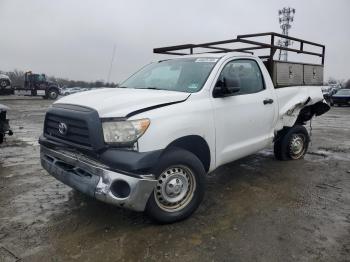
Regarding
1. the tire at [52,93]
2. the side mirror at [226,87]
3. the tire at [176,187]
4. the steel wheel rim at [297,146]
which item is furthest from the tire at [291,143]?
the tire at [52,93]

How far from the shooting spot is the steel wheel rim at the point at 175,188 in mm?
3642

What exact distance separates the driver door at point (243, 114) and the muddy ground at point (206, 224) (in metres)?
0.66

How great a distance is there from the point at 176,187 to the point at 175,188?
2 cm

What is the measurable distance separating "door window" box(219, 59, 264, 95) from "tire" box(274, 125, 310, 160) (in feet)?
4.99

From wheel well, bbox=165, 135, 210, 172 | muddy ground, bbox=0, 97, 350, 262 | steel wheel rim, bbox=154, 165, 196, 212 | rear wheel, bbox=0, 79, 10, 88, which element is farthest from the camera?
rear wheel, bbox=0, 79, 10, 88

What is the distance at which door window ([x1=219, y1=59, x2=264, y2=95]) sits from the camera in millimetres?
4606

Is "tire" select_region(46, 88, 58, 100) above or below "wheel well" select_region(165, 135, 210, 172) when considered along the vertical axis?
above

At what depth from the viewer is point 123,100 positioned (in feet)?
11.8

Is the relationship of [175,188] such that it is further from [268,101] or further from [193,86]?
[268,101]

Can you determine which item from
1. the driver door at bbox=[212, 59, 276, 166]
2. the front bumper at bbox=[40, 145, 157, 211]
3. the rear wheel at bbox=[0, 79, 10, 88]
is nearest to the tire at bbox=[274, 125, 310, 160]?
the driver door at bbox=[212, 59, 276, 166]

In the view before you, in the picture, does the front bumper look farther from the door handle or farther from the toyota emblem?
the door handle

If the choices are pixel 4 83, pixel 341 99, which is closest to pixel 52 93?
pixel 4 83

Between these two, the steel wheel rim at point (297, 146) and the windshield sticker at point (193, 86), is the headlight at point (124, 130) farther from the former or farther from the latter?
the steel wheel rim at point (297, 146)

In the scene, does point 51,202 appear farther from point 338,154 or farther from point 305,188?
point 338,154
